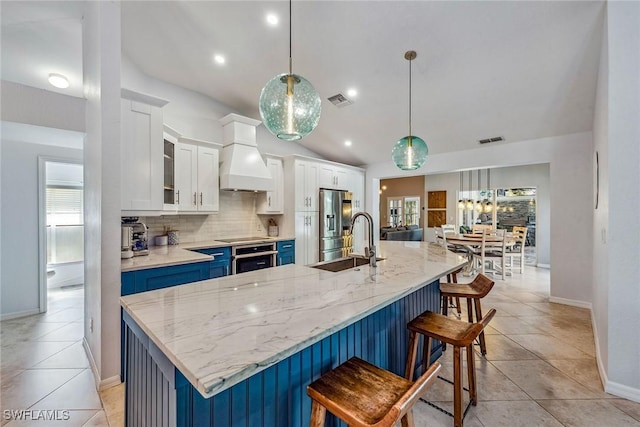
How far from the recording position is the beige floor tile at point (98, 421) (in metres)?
1.75

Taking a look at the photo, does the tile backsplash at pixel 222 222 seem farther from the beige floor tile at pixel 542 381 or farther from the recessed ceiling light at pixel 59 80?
the beige floor tile at pixel 542 381

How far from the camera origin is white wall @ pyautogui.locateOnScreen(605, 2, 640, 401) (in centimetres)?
192

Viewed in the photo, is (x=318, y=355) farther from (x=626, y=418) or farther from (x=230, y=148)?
(x=230, y=148)

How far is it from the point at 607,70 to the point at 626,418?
8.13 feet

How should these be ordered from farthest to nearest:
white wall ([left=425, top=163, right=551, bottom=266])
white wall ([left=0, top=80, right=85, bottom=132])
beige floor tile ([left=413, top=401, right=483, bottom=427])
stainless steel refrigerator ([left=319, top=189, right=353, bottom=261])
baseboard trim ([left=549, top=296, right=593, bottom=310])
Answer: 1. white wall ([left=425, top=163, right=551, bottom=266])
2. stainless steel refrigerator ([left=319, top=189, right=353, bottom=261])
3. baseboard trim ([left=549, top=296, right=593, bottom=310])
4. white wall ([left=0, top=80, right=85, bottom=132])
5. beige floor tile ([left=413, top=401, right=483, bottom=427])

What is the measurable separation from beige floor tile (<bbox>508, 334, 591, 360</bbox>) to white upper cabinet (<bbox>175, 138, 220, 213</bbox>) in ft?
13.4

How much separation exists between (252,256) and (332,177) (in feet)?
7.87

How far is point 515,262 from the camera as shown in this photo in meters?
7.22

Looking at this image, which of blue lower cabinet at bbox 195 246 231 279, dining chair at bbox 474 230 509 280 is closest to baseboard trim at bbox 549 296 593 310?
dining chair at bbox 474 230 509 280

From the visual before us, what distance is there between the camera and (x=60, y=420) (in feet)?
5.86

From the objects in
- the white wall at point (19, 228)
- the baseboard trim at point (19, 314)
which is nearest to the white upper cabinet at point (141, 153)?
the white wall at point (19, 228)

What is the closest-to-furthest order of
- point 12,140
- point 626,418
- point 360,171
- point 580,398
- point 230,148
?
point 626,418 → point 580,398 → point 12,140 → point 230,148 → point 360,171

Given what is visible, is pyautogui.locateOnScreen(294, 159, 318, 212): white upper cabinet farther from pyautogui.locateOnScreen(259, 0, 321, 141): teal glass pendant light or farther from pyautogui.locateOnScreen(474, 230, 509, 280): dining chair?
pyautogui.locateOnScreen(474, 230, 509, 280): dining chair

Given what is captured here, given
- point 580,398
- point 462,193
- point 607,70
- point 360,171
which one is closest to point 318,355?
point 580,398
